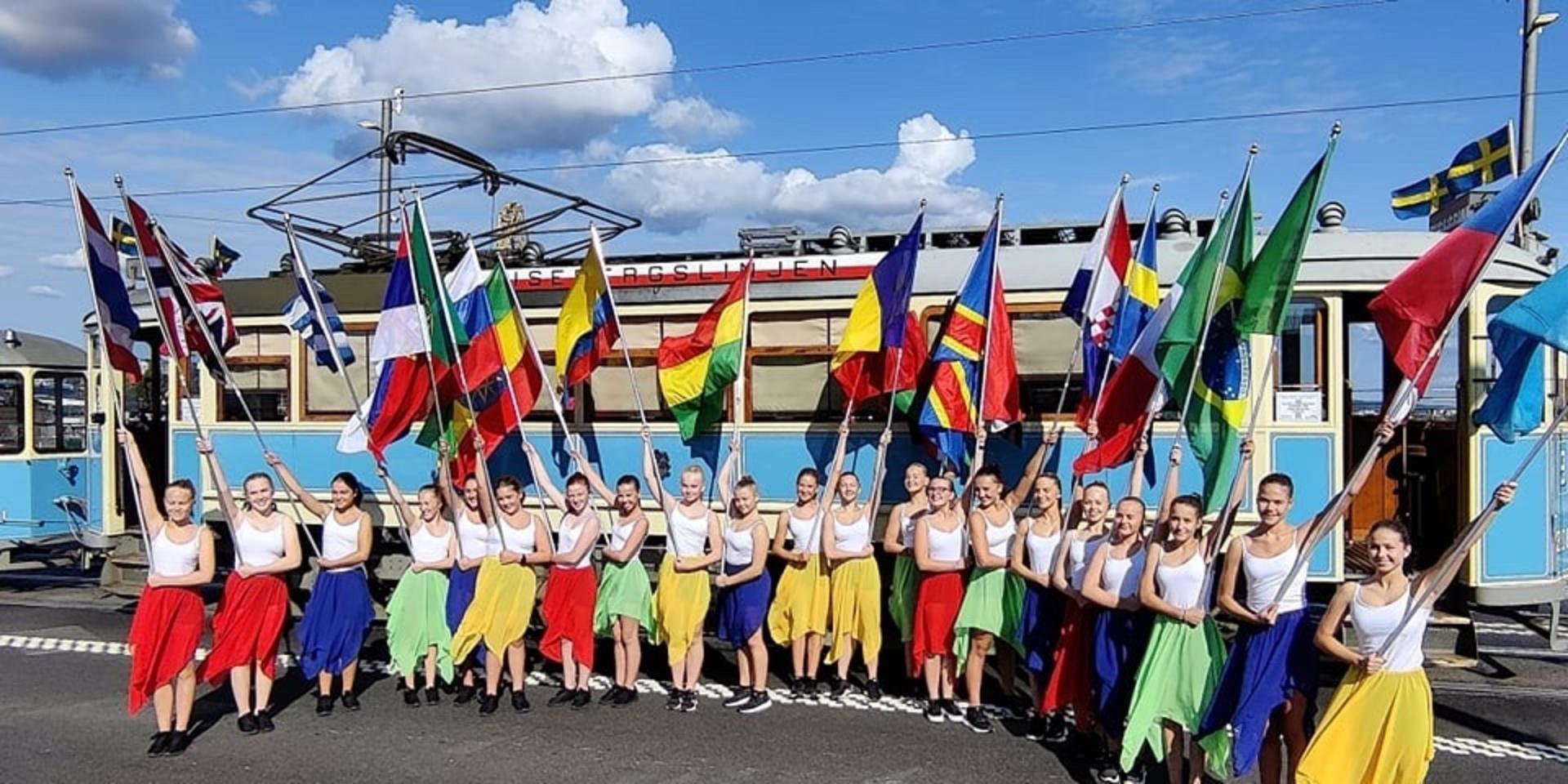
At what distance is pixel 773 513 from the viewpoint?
8.70 metres

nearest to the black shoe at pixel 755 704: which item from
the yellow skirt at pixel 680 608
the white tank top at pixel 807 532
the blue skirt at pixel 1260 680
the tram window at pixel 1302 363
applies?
the yellow skirt at pixel 680 608

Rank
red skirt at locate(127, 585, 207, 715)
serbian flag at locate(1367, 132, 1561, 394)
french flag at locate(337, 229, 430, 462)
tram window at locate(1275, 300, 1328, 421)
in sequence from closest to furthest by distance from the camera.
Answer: serbian flag at locate(1367, 132, 1561, 394) < red skirt at locate(127, 585, 207, 715) < french flag at locate(337, 229, 430, 462) < tram window at locate(1275, 300, 1328, 421)

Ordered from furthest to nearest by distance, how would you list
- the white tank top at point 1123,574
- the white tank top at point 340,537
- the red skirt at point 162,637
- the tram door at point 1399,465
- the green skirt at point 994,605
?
the tram door at point 1399,465, the white tank top at point 340,537, the green skirt at point 994,605, the red skirt at point 162,637, the white tank top at point 1123,574

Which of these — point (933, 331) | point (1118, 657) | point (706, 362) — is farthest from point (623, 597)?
point (1118, 657)

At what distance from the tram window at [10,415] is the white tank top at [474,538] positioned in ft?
27.1

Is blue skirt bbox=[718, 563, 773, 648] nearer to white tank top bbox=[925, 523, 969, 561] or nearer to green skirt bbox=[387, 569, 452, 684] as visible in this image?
white tank top bbox=[925, 523, 969, 561]

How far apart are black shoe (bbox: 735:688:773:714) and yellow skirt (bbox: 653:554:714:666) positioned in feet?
1.52

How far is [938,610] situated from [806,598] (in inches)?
34.4

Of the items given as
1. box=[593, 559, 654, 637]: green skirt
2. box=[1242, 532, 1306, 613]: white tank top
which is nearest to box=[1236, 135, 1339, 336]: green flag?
box=[1242, 532, 1306, 613]: white tank top

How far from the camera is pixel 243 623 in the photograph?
21.3 ft

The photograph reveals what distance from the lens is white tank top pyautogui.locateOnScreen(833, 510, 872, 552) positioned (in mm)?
7172

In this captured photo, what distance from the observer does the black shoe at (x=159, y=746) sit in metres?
6.36

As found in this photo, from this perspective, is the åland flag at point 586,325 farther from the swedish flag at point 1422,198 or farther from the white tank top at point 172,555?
the swedish flag at point 1422,198

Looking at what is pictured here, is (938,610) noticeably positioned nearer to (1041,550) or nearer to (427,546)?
(1041,550)
